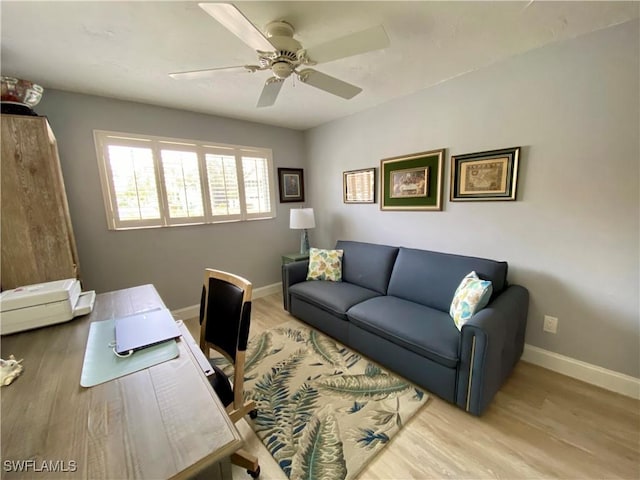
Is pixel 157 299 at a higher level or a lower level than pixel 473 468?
higher

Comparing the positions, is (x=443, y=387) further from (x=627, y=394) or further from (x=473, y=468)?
(x=627, y=394)

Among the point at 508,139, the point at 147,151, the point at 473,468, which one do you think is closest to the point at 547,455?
the point at 473,468

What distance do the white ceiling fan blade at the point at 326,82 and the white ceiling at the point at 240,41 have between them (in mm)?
262

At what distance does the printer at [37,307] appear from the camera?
1212mm

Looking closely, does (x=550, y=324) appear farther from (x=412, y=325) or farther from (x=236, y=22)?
(x=236, y=22)

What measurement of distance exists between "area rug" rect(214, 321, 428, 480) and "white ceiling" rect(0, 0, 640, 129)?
2201 mm

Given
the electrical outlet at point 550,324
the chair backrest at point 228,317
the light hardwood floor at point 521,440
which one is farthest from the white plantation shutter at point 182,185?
the electrical outlet at point 550,324

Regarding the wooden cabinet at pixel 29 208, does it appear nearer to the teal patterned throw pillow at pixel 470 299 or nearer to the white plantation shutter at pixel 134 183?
the white plantation shutter at pixel 134 183

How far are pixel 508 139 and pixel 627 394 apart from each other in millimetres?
1967

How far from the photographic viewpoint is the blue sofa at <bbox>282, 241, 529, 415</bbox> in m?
1.57

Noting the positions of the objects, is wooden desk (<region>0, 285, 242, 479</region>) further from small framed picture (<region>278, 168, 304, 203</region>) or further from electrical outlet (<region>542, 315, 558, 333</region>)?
small framed picture (<region>278, 168, 304, 203</region>)

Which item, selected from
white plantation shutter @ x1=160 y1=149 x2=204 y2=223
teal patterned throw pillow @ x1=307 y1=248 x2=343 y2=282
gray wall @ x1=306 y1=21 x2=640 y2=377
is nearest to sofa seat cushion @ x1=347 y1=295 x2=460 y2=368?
teal patterned throw pillow @ x1=307 y1=248 x2=343 y2=282

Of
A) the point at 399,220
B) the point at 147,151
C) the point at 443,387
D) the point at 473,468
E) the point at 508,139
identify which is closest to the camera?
the point at 473,468

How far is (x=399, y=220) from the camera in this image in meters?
2.95
